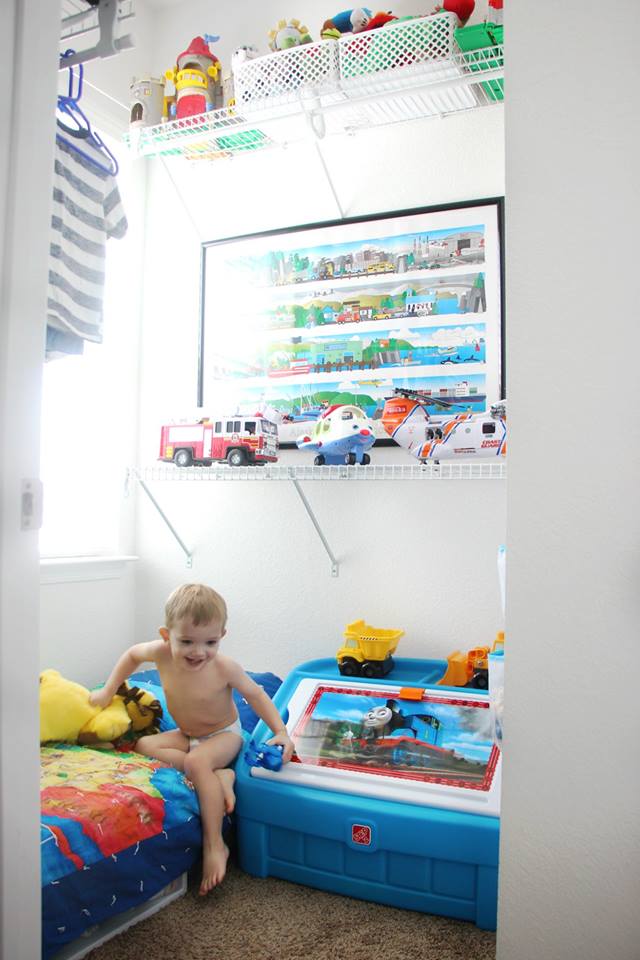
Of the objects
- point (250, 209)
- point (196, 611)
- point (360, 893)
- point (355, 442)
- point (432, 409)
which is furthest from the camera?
point (250, 209)

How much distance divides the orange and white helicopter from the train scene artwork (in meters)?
0.62

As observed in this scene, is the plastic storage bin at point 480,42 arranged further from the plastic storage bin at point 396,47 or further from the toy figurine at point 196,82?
the toy figurine at point 196,82

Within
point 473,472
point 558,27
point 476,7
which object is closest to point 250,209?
point 476,7

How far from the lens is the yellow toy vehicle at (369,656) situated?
190cm

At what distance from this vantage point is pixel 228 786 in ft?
5.14

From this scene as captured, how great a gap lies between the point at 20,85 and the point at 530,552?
2.66ft

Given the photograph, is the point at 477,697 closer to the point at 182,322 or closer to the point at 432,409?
the point at 432,409

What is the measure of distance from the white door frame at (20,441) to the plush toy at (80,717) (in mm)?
845

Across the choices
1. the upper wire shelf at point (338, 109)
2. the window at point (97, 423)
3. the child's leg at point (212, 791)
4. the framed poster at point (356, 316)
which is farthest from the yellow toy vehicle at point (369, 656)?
the upper wire shelf at point (338, 109)

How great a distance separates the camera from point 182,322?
2494 millimetres

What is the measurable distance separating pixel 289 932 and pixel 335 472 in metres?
1.14

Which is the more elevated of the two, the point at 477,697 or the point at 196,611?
the point at 196,611

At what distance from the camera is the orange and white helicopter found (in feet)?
6.03

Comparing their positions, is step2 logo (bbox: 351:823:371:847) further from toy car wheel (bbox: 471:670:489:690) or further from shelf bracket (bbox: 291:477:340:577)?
shelf bracket (bbox: 291:477:340:577)
